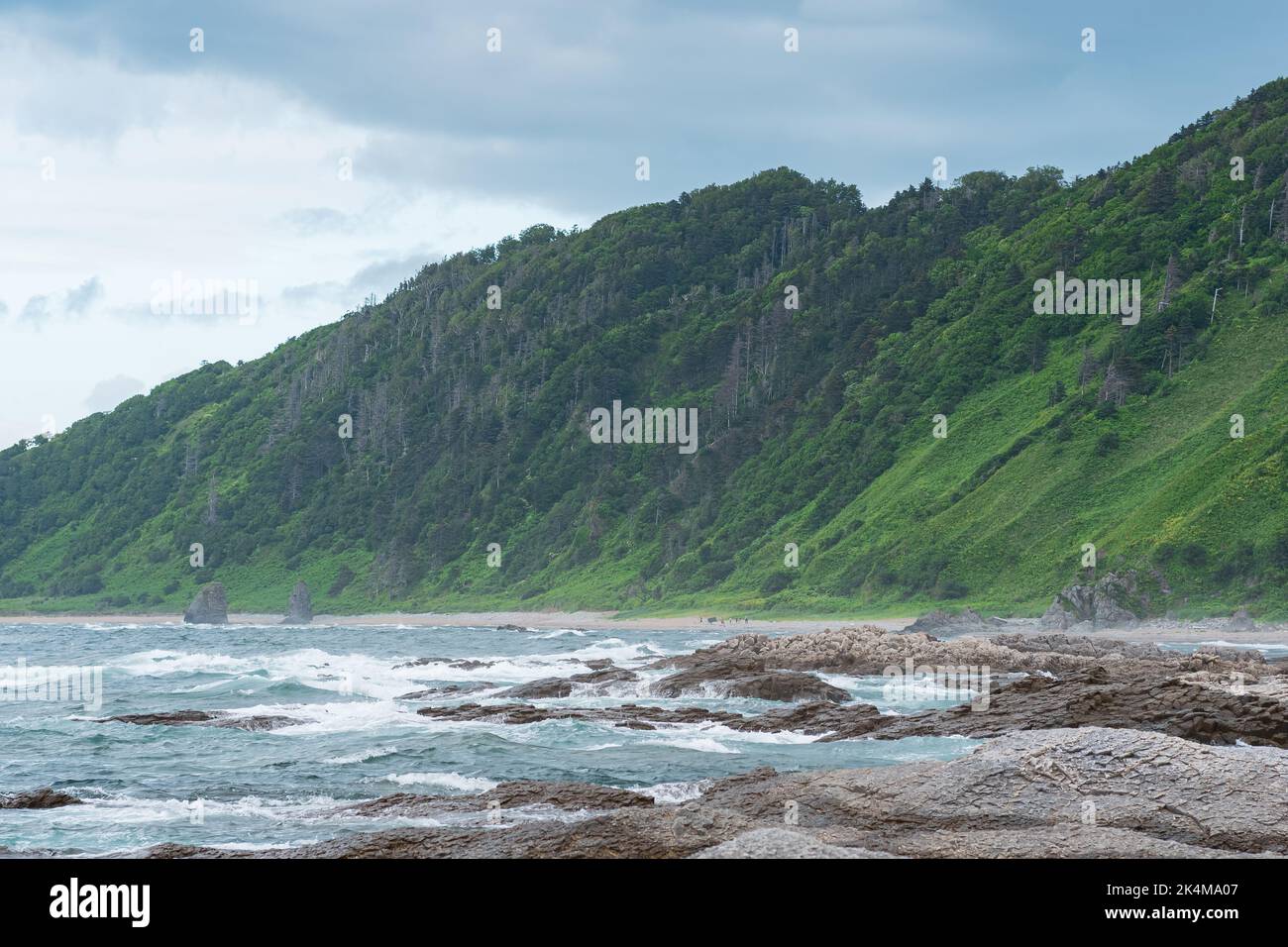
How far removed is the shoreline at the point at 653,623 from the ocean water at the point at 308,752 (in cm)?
3843

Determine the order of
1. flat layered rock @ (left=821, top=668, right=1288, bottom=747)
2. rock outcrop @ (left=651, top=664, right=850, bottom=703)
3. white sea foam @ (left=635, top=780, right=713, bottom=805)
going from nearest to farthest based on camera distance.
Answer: white sea foam @ (left=635, top=780, right=713, bottom=805)
flat layered rock @ (left=821, top=668, right=1288, bottom=747)
rock outcrop @ (left=651, top=664, right=850, bottom=703)

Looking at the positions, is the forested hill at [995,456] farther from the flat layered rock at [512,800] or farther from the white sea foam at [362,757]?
the flat layered rock at [512,800]

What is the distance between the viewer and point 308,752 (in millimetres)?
35625

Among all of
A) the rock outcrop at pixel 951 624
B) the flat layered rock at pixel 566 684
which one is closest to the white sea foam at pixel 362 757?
the flat layered rock at pixel 566 684

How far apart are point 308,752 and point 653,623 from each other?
95.7m

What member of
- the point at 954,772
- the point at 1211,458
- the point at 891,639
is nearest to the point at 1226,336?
the point at 1211,458

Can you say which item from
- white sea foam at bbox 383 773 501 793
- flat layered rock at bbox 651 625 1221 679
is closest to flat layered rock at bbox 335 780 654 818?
white sea foam at bbox 383 773 501 793

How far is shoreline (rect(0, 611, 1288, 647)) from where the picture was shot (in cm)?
8706

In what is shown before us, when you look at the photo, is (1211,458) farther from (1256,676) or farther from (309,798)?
(309,798)

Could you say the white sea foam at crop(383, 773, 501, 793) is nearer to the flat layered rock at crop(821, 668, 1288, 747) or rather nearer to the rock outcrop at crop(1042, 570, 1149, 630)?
the flat layered rock at crop(821, 668, 1288, 747)

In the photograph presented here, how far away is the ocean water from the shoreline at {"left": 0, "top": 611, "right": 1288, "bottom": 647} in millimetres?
38431

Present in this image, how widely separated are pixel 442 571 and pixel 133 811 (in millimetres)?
165343

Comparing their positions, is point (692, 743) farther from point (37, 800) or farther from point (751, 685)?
point (37, 800)

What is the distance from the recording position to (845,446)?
166250mm
